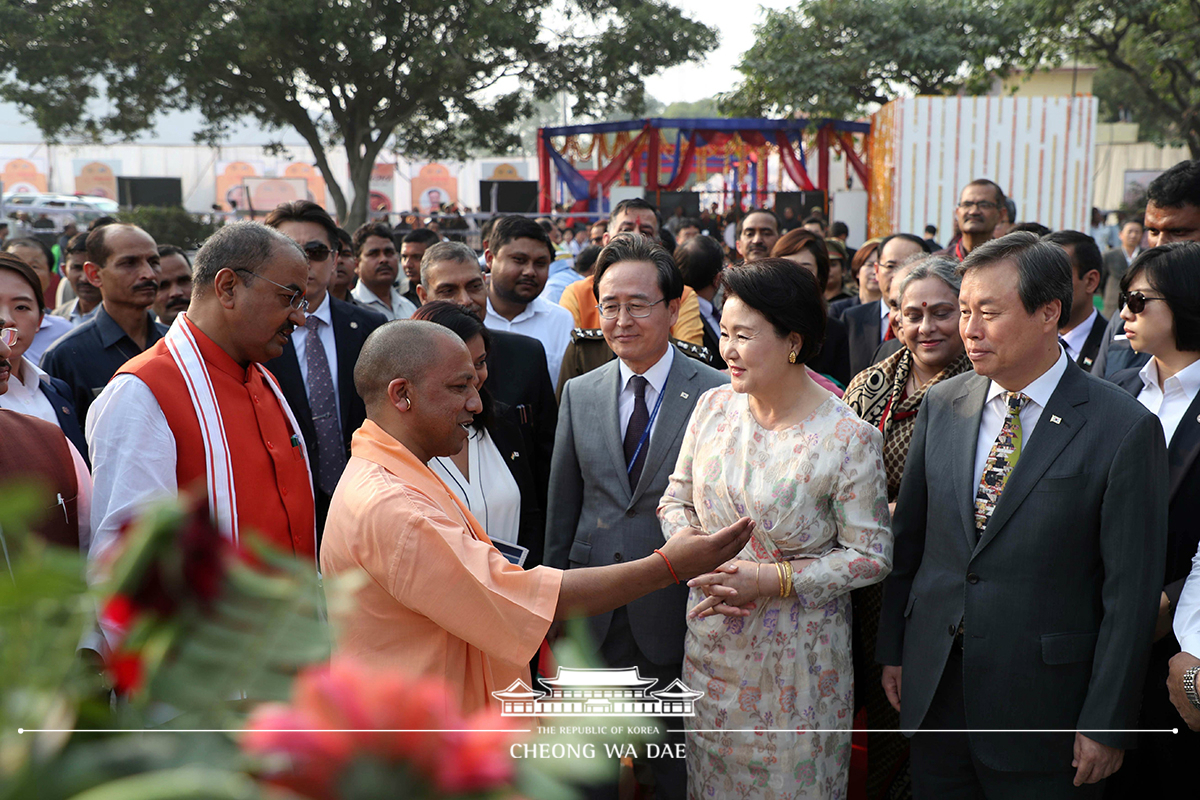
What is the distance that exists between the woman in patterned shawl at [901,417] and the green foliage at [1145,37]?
16083mm

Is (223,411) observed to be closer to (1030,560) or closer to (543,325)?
(1030,560)

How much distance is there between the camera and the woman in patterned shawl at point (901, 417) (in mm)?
3180

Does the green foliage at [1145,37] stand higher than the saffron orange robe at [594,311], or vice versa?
the green foliage at [1145,37]

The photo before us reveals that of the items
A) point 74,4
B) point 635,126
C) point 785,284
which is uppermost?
point 74,4

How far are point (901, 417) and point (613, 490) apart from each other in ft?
3.41

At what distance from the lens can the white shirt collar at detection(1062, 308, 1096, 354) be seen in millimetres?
4422

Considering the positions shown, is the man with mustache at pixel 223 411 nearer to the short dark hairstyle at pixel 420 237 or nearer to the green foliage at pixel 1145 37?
the short dark hairstyle at pixel 420 237

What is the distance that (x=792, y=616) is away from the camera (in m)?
2.71

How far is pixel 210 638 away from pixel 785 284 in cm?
242

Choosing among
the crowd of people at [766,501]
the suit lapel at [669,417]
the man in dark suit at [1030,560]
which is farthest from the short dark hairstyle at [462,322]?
the man in dark suit at [1030,560]

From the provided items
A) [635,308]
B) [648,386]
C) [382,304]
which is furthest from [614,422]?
[382,304]

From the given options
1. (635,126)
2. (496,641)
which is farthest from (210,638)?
(635,126)

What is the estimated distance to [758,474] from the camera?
2.72 m

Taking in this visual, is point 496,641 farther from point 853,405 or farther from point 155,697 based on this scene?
point 853,405
